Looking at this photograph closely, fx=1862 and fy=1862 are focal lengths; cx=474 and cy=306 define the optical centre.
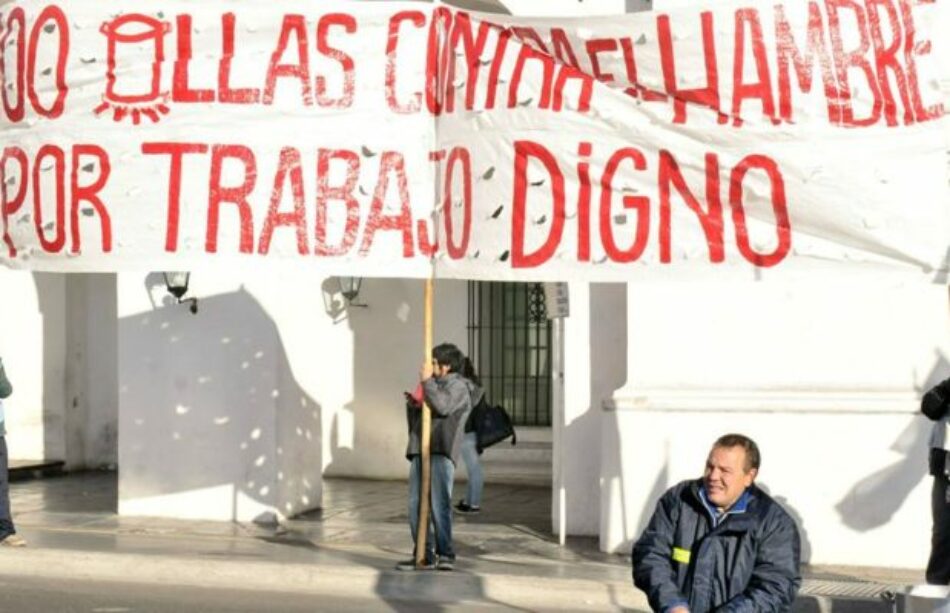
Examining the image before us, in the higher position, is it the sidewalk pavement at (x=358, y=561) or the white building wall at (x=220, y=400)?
the white building wall at (x=220, y=400)

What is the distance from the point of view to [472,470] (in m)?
17.7

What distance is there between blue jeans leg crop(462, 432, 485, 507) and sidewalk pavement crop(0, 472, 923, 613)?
0.25 m

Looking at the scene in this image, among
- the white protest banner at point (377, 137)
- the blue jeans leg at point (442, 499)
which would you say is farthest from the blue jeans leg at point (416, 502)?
the white protest banner at point (377, 137)

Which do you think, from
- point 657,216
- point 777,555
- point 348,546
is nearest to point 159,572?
point 348,546

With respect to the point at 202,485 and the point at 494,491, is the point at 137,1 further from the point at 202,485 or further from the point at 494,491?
the point at 494,491

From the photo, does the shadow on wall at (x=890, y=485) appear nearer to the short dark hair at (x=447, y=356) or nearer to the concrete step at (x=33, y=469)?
the short dark hair at (x=447, y=356)

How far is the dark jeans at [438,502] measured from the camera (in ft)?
44.4

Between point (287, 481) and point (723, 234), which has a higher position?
point (723, 234)

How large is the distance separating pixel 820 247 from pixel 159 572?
6.25 meters

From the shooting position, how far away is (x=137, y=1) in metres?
11.1

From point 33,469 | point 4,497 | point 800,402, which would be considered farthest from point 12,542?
point 33,469

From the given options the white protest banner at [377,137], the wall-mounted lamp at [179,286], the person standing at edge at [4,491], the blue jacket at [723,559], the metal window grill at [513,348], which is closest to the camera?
the blue jacket at [723,559]

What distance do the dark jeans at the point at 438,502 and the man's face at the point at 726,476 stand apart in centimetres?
682

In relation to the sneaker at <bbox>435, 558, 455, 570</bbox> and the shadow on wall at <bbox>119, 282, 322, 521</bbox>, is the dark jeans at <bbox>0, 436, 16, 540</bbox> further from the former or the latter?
the sneaker at <bbox>435, 558, 455, 570</bbox>
